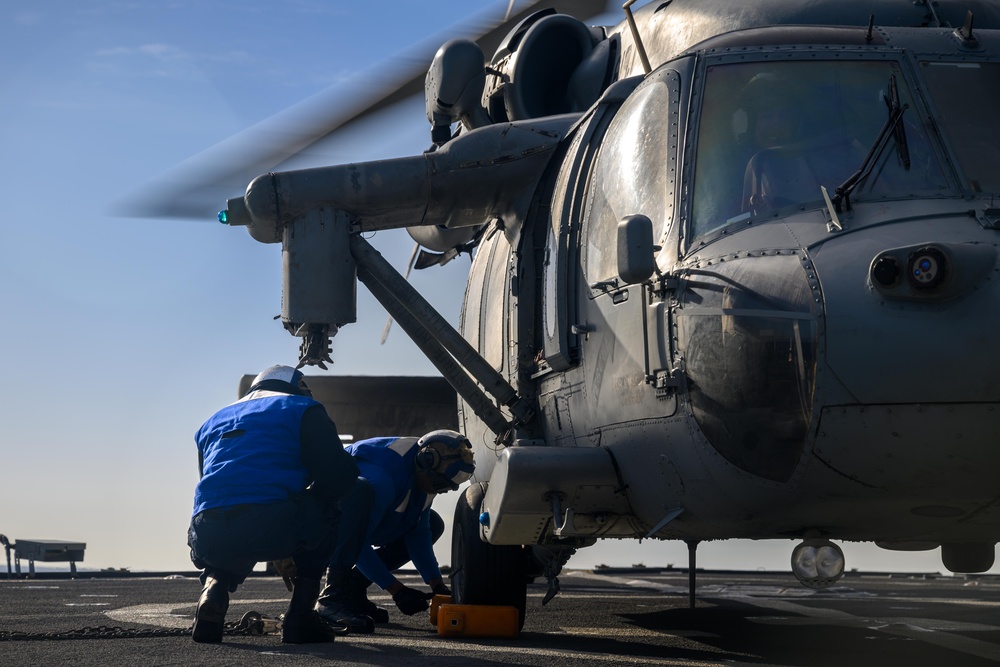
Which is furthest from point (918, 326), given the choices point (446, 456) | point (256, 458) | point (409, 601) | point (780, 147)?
point (409, 601)

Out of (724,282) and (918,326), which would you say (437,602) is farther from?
(918,326)

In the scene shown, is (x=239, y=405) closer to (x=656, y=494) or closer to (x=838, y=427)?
(x=656, y=494)

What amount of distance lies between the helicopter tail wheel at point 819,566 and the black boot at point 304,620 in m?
2.46

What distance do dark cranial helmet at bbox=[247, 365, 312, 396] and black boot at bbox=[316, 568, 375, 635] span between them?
4.48 ft

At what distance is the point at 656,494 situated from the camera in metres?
5.54

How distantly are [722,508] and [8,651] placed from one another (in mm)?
Result: 3238

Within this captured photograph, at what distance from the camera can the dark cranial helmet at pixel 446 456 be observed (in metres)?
7.57

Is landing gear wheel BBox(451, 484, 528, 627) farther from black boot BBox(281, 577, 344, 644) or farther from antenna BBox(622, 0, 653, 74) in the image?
antenna BBox(622, 0, 653, 74)

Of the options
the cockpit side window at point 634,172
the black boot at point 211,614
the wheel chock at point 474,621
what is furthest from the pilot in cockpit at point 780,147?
the black boot at point 211,614

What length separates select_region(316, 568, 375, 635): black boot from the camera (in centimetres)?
713

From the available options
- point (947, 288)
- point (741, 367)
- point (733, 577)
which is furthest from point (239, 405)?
point (733, 577)

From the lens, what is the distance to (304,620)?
241 inches

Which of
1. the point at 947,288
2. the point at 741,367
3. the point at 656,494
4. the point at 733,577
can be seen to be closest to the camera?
the point at 947,288

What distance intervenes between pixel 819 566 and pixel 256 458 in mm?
2746
